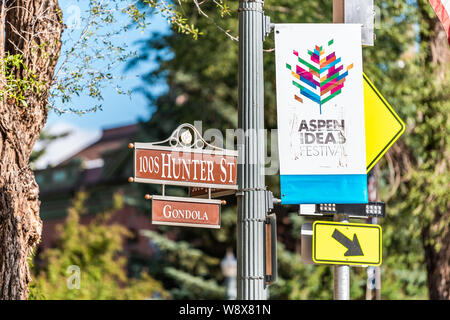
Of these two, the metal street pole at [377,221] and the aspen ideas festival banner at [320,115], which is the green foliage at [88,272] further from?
the aspen ideas festival banner at [320,115]

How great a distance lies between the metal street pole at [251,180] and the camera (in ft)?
22.7

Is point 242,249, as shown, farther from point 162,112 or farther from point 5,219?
point 162,112

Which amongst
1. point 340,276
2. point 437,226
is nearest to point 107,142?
point 437,226

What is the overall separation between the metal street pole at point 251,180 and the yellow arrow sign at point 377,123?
1765 mm

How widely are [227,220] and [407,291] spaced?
6519mm

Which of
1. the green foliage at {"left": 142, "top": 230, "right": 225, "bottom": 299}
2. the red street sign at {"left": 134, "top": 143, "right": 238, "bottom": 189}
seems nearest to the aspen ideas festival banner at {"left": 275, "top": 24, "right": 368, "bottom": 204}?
the red street sign at {"left": 134, "top": 143, "right": 238, "bottom": 189}

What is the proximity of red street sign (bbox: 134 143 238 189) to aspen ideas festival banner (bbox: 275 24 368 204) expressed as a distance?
712 mm

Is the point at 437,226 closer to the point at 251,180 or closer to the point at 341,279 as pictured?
the point at 341,279

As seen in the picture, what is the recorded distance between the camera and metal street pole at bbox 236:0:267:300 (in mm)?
6910

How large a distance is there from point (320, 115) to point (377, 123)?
4.74ft

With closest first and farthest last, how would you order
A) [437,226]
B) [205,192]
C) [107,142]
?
[205,192] < [437,226] < [107,142]

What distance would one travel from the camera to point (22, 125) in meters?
9.19
